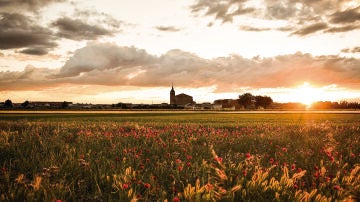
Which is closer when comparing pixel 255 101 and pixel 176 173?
pixel 176 173

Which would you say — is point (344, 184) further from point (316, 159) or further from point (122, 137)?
point (122, 137)

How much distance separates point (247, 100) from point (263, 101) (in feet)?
31.1

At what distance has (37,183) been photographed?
4.31m

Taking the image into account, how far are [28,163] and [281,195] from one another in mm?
5738

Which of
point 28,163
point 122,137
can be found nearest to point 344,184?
point 28,163

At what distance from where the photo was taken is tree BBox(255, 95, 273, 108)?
17250 centimetres

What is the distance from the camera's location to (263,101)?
172500 millimetres

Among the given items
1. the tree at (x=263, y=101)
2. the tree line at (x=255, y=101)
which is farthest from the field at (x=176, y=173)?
the tree at (x=263, y=101)

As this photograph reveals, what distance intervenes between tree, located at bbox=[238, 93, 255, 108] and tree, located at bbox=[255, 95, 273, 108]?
2.90m

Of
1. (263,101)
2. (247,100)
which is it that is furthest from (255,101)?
(247,100)

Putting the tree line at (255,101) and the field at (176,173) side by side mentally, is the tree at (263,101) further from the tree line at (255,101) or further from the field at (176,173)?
the field at (176,173)

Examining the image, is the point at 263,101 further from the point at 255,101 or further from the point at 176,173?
the point at 176,173

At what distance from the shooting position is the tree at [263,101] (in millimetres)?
172500

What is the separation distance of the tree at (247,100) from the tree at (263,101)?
290 cm
